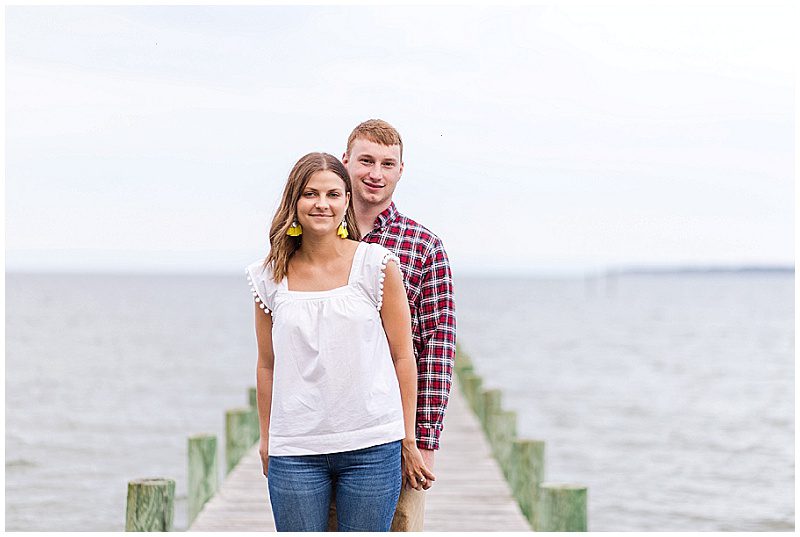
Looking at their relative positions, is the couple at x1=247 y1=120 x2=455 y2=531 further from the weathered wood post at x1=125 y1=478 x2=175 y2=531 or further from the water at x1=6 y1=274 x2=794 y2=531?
the water at x1=6 y1=274 x2=794 y2=531

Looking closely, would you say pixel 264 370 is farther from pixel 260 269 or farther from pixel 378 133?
pixel 378 133

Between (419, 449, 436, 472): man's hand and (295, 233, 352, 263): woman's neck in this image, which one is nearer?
(295, 233, 352, 263): woman's neck

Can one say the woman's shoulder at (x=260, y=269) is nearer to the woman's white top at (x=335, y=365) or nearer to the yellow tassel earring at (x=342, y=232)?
the woman's white top at (x=335, y=365)

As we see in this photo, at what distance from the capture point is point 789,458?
18.3 meters

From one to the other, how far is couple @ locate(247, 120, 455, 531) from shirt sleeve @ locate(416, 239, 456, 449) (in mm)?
25

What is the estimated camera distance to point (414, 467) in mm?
3117

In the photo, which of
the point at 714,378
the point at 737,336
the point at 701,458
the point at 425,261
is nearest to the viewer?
the point at 425,261

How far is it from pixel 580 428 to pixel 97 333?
111 ft

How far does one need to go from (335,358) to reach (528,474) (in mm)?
4991

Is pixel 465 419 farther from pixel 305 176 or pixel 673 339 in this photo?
pixel 673 339

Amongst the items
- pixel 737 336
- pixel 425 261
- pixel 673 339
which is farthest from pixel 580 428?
pixel 737 336

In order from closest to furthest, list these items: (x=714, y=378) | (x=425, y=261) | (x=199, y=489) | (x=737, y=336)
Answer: (x=425, y=261), (x=199, y=489), (x=714, y=378), (x=737, y=336)

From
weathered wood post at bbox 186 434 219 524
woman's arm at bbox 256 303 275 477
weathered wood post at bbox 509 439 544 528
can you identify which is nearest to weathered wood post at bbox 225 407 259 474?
weathered wood post at bbox 186 434 219 524

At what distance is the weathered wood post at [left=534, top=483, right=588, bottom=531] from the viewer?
646 centimetres
